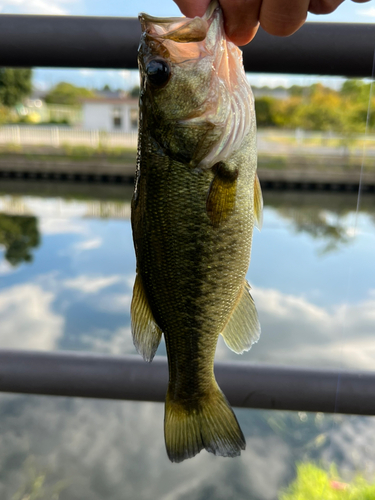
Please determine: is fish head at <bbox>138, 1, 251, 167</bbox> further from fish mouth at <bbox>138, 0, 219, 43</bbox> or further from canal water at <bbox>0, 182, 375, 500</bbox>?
canal water at <bbox>0, 182, 375, 500</bbox>

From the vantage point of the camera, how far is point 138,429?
4.50 metres

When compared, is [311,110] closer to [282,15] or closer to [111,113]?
[111,113]

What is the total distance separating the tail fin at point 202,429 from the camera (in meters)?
0.54

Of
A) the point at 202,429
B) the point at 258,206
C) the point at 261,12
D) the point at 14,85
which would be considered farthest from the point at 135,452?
the point at 14,85

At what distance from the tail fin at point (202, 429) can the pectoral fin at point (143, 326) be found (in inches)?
3.7

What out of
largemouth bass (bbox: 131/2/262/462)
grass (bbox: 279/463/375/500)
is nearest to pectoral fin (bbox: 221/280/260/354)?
Answer: largemouth bass (bbox: 131/2/262/462)

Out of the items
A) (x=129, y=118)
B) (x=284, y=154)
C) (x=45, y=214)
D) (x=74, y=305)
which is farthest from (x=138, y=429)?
(x=129, y=118)

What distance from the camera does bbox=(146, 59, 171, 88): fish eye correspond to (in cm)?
60

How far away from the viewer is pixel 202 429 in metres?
0.58

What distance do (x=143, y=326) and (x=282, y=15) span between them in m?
0.45

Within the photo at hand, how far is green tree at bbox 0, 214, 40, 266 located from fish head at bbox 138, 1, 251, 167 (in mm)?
10318

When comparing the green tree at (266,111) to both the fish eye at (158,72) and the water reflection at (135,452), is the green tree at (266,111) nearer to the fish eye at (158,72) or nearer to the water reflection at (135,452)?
the water reflection at (135,452)

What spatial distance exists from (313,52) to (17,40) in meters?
0.44

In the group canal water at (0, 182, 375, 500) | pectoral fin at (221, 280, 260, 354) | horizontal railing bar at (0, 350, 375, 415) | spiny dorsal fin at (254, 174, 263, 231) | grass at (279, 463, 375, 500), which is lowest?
canal water at (0, 182, 375, 500)
